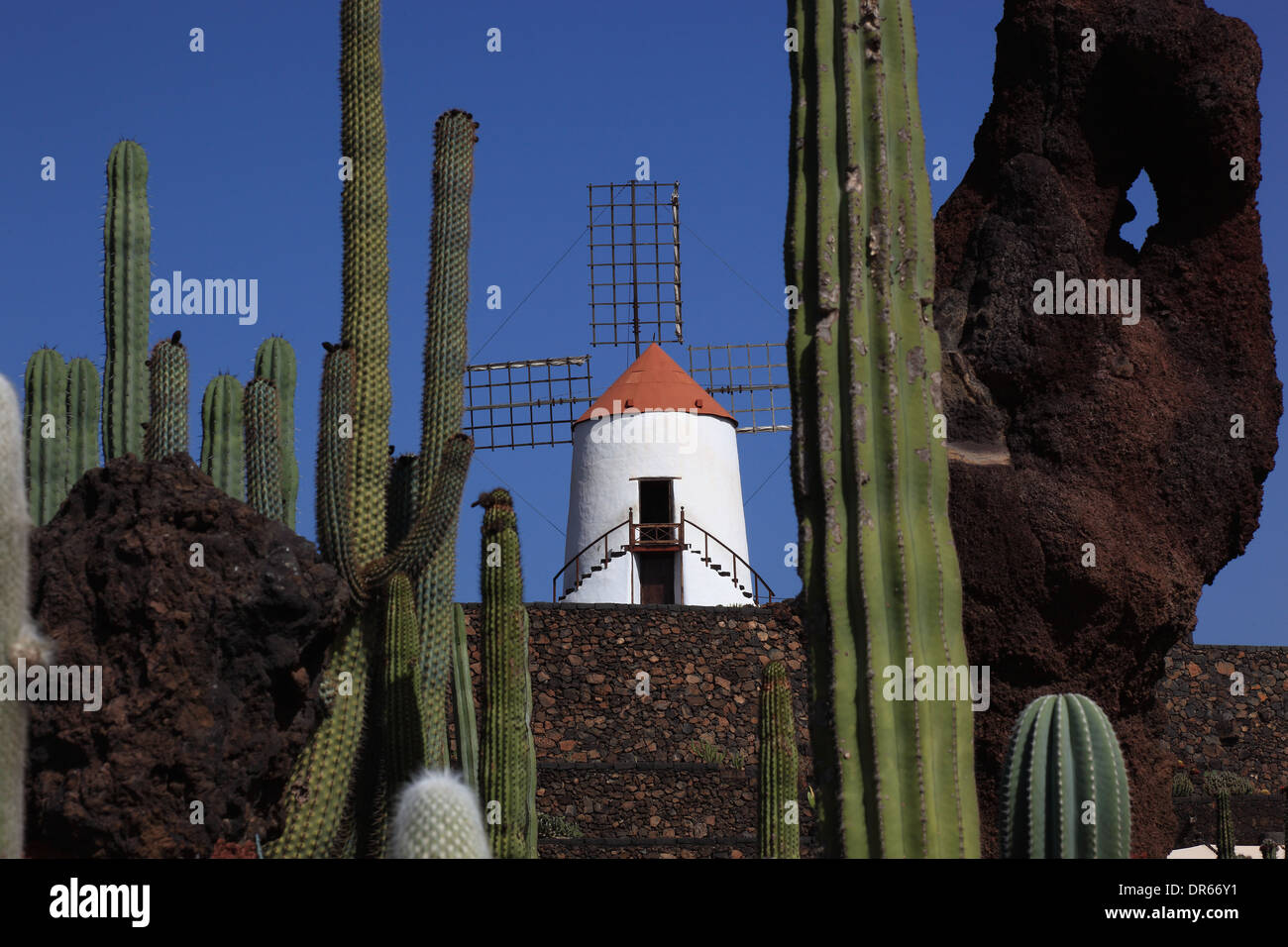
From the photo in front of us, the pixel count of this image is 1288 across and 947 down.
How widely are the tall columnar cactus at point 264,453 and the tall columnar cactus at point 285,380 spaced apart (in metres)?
2.41

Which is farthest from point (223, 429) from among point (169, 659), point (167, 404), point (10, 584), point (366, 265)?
point (10, 584)

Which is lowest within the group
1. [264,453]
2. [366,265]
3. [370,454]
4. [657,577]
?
[370,454]

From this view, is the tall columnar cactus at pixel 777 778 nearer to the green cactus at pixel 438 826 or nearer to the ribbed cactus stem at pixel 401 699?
the ribbed cactus stem at pixel 401 699

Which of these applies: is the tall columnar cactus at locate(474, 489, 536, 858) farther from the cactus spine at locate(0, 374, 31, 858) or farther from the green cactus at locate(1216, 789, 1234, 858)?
the green cactus at locate(1216, 789, 1234, 858)

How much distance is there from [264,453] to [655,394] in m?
16.7

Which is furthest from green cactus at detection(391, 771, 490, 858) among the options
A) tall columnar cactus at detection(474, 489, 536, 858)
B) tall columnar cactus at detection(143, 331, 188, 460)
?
tall columnar cactus at detection(143, 331, 188, 460)

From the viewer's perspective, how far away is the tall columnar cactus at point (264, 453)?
8750 mm

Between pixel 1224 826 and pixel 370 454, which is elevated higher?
pixel 370 454

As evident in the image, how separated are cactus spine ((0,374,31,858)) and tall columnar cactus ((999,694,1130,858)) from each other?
2847 mm

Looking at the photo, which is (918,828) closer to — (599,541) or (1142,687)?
(1142,687)

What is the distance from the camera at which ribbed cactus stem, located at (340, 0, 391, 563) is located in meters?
8.29

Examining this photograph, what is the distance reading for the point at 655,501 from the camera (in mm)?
24703

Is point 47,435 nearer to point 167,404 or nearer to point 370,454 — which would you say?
point 167,404

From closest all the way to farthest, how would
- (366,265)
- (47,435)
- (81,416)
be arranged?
(366,265)
(47,435)
(81,416)
